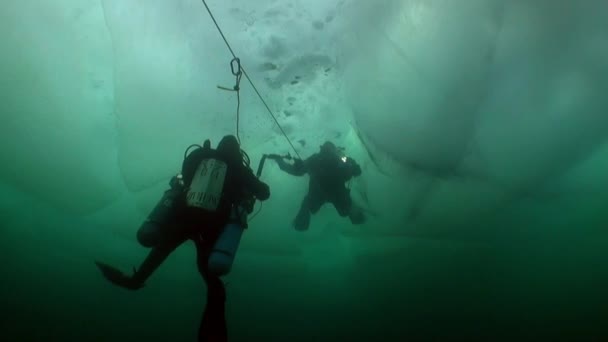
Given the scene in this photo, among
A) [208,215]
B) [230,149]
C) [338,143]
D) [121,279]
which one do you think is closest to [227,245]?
[208,215]

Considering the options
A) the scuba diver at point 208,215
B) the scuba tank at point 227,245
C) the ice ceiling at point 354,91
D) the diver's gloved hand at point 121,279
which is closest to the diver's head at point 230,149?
the scuba diver at point 208,215

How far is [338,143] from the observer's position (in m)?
11.7

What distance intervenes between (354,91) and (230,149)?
5073 mm

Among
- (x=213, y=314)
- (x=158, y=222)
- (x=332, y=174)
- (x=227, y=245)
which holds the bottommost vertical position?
(x=213, y=314)

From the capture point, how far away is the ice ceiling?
652cm

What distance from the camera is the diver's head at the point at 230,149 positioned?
3.98 metres

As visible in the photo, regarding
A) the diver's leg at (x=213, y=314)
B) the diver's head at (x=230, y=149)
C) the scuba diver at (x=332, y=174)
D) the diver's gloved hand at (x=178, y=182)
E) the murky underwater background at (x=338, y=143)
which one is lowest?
the diver's leg at (x=213, y=314)

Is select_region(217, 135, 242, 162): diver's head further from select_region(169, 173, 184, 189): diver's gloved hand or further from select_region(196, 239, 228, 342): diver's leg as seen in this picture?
select_region(196, 239, 228, 342): diver's leg

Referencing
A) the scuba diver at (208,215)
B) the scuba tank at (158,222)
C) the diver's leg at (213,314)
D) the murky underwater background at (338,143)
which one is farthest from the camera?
the murky underwater background at (338,143)

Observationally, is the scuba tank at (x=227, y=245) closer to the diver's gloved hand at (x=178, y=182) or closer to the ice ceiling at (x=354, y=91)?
the diver's gloved hand at (x=178, y=182)

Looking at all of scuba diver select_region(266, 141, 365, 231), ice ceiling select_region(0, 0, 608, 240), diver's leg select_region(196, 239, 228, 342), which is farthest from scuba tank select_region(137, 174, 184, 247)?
ice ceiling select_region(0, 0, 608, 240)

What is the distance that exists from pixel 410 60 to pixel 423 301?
13113 mm

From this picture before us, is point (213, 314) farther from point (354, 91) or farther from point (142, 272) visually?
point (354, 91)

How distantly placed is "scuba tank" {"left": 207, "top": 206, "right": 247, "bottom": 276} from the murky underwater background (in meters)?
4.95
